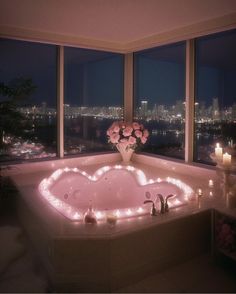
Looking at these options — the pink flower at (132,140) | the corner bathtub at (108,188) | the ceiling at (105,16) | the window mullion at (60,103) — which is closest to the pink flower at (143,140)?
the pink flower at (132,140)

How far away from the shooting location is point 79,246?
86.5 inches

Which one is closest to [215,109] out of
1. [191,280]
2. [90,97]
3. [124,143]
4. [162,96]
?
[162,96]

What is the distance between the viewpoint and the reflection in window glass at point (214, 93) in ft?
11.6

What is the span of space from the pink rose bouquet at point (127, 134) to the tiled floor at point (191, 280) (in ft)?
6.64

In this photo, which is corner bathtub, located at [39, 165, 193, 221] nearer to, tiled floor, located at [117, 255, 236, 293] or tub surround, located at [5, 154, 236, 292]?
tub surround, located at [5, 154, 236, 292]

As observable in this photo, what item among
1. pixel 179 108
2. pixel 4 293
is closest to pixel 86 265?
pixel 4 293

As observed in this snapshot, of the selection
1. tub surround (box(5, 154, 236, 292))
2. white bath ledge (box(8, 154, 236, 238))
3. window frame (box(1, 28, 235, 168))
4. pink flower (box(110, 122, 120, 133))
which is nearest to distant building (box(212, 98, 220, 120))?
window frame (box(1, 28, 235, 168))

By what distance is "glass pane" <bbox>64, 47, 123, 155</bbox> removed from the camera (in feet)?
14.6

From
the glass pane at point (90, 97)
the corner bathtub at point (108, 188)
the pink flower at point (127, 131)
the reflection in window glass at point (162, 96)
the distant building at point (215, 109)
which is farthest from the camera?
the glass pane at point (90, 97)

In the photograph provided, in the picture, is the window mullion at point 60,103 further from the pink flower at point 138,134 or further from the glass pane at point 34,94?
the pink flower at point 138,134

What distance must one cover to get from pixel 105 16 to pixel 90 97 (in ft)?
5.74

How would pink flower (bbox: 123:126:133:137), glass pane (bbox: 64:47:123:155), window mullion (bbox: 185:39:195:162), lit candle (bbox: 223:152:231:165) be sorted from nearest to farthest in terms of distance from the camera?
lit candle (bbox: 223:152:231:165), window mullion (bbox: 185:39:195:162), pink flower (bbox: 123:126:133:137), glass pane (bbox: 64:47:123:155)

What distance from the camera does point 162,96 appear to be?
15.1 feet

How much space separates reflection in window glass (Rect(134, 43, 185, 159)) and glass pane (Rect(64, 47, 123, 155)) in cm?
35
